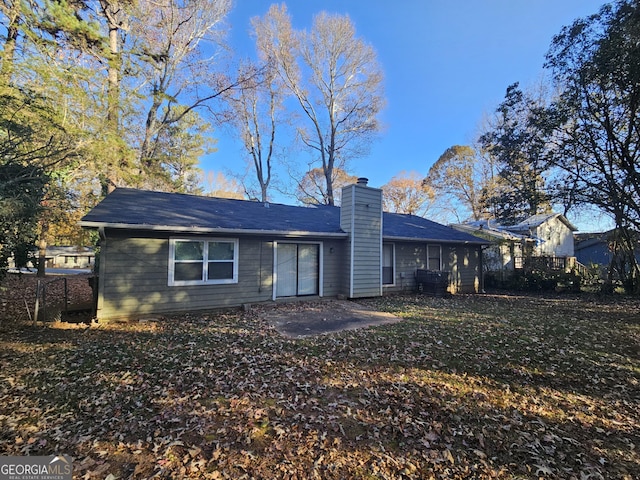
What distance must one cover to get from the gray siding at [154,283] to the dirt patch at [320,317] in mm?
1208

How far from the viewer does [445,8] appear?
11172mm

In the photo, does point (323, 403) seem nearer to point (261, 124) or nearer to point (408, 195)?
point (261, 124)

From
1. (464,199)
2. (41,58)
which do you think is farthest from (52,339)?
(464,199)

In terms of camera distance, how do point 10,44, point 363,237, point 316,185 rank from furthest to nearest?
1. point 316,185
2. point 363,237
3. point 10,44

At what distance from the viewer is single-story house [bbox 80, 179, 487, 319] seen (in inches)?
313

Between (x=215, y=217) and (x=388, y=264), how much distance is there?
6.87 meters

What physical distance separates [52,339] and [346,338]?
19.2 ft

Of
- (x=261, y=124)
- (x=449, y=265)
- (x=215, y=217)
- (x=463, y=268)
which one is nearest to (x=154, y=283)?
(x=215, y=217)

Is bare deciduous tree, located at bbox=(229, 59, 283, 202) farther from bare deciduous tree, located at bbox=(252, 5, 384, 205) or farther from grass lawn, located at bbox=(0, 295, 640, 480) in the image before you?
grass lawn, located at bbox=(0, 295, 640, 480)

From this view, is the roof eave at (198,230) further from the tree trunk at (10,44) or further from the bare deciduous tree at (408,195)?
the bare deciduous tree at (408,195)

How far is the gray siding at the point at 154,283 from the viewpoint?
777cm

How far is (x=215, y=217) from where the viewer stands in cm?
976

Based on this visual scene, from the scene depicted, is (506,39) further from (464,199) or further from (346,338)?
(464,199)

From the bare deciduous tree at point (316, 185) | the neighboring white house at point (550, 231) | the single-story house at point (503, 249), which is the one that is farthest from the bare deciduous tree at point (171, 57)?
the neighboring white house at point (550, 231)
